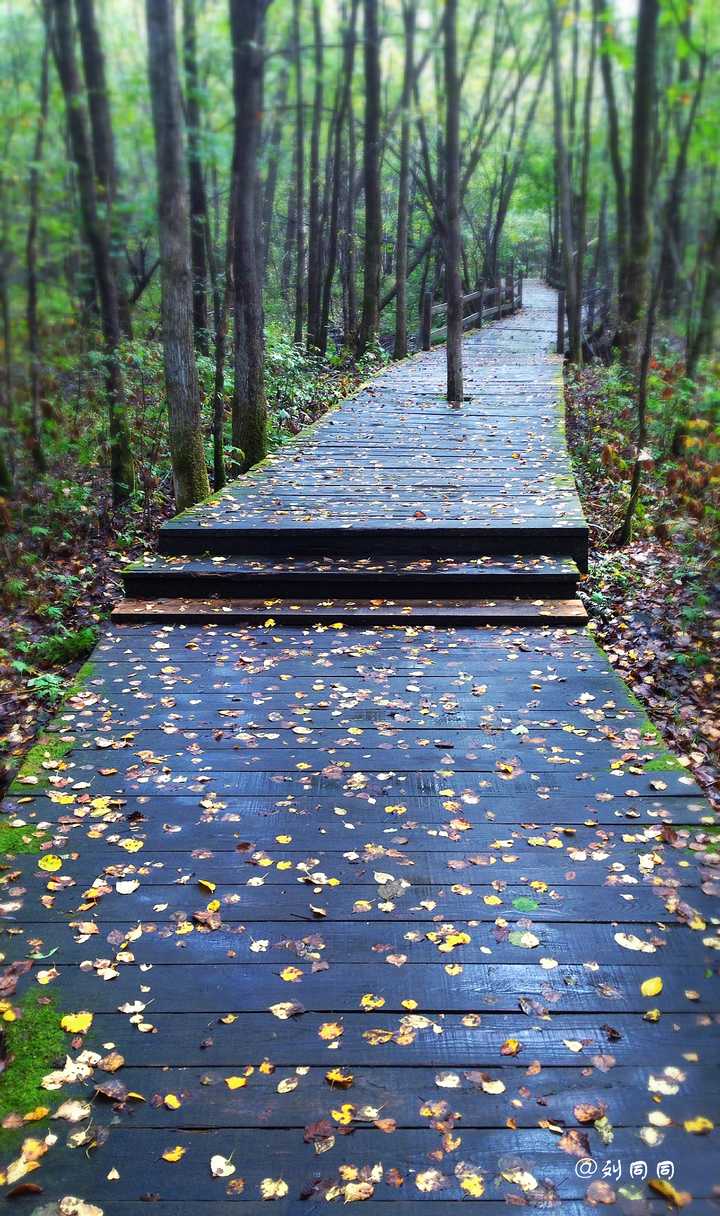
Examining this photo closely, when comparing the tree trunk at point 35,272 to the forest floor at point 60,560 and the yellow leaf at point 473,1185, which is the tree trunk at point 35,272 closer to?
the forest floor at point 60,560

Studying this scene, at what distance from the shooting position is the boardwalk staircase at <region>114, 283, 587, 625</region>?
19.2 ft

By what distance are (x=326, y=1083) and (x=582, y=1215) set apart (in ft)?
2.33

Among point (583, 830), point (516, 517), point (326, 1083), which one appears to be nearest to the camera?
point (326, 1083)

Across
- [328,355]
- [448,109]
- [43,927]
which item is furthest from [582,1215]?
[328,355]

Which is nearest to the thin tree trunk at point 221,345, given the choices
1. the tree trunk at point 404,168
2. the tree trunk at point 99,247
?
the tree trunk at point 99,247

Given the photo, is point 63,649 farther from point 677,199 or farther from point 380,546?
point 677,199

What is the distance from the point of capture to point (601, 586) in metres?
6.42

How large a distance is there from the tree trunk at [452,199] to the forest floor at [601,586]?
7.49 feet

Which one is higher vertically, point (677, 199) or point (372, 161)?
point (372, 161)

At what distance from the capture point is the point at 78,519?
28.5 ft

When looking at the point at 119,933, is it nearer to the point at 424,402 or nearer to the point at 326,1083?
the point at 326,1083

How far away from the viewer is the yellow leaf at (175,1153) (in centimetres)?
213

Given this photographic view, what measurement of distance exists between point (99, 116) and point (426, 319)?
13215 mm

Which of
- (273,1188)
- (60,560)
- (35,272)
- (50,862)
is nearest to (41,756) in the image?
(50,862)
